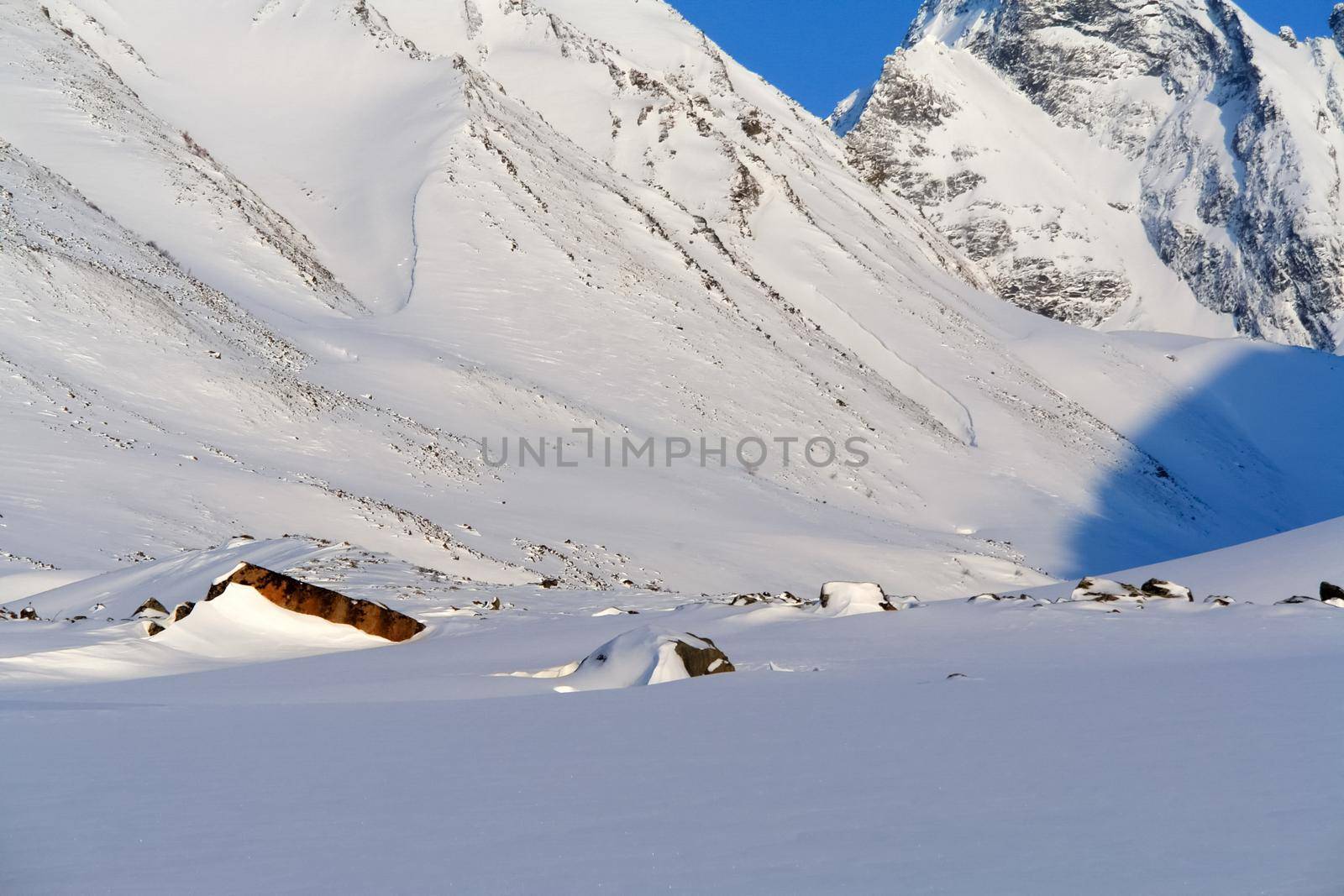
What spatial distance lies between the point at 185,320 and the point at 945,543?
26735 millimetres

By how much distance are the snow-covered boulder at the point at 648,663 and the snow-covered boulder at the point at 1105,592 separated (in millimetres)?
5245

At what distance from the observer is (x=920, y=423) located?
5688 cm

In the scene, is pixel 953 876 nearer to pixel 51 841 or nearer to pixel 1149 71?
pixel 51 841

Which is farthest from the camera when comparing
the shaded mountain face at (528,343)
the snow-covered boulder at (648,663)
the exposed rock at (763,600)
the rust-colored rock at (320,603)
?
the shaded mountain face at (528,343)

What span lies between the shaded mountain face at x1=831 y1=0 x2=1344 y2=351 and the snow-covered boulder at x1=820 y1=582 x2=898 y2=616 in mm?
123446

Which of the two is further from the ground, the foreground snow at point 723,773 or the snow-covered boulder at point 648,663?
the snow-covered boulder at point 648,663

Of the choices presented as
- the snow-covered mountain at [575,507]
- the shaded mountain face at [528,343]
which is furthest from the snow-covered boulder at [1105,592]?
the shaded mountain face at [528,343]

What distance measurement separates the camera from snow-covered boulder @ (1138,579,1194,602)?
1138cm

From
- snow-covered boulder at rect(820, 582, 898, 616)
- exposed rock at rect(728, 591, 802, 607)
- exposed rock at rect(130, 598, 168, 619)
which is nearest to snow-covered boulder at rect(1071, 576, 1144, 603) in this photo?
snow-covered boulder at rect(820, 582, 898, 616)

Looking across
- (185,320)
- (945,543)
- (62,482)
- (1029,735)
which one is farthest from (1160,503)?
(1029,735)

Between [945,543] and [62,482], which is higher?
[945,543]

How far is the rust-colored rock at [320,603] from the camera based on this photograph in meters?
11.9

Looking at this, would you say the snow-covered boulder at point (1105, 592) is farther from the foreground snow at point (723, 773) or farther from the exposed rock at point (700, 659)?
the exposed rock at point (700, 659)

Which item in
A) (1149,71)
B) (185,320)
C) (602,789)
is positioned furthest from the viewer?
(1149,71)
